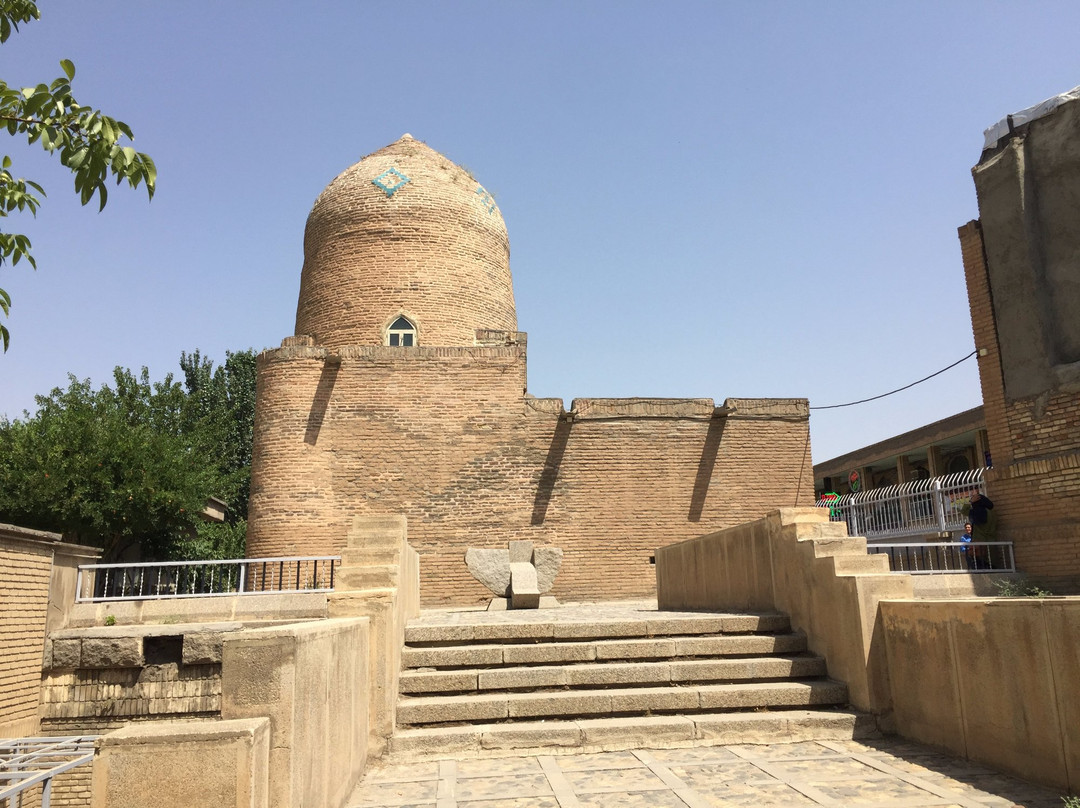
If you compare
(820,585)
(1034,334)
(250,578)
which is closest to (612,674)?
(820,585)

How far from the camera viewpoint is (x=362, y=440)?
1454 centimetres

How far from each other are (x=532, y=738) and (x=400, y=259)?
14634 millimetres

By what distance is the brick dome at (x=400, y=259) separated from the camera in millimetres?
17750

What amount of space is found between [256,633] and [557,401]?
40.2 ft

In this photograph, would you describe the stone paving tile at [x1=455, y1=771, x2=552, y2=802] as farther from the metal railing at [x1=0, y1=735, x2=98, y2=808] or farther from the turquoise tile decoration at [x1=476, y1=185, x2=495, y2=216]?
the turquoise tile decoration at [x1=476, y1=185, x2=495, y2=216]

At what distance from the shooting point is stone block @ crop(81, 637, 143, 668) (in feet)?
31.8

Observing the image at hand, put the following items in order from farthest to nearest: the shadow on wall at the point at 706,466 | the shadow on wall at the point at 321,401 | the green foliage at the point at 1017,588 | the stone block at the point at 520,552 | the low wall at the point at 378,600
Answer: the shadow on wall at the point at 706,466 < the shadow on wall at the point at 321,401 < the stone block at the point at 520,552 < the green foliage at the point at 1017,588 < the low wall at the point at 378,600

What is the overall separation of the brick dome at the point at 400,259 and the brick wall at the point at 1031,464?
10.6 metres

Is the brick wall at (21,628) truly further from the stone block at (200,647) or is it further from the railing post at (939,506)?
the railing post at (939,506)

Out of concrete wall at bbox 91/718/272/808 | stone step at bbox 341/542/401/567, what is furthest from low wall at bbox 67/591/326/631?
concrete wall at bbox 91/718/272/808

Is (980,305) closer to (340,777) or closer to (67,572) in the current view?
(340,777)

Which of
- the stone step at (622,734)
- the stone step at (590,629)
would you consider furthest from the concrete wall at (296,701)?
the stone step at (590,629)

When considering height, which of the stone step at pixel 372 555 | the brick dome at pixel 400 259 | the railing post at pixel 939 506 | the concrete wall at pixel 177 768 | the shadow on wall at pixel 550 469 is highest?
the brick dome at pixel 400 259

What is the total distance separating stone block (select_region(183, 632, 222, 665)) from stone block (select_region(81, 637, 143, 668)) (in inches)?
22.3
